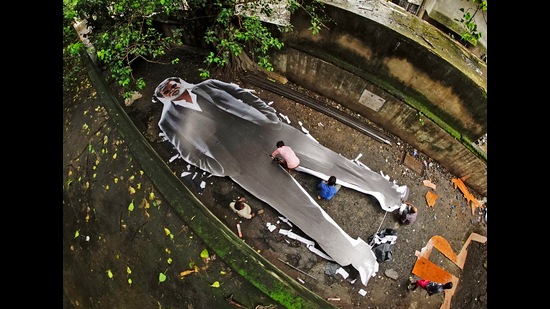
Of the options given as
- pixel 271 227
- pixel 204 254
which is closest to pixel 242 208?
pixel 271 227

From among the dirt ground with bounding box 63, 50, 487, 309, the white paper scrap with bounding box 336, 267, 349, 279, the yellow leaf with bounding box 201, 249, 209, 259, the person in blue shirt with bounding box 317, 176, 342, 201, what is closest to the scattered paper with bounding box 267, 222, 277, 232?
the dirt ground with bounding box 63, 50, 487, 309

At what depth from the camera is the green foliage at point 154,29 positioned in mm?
5401

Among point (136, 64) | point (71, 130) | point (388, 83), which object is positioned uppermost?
point (388, 83)

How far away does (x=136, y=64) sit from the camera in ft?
26.7

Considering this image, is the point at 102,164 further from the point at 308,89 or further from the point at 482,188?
the point at 482,188

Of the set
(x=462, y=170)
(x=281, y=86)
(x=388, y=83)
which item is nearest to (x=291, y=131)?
(x=281, y=86)

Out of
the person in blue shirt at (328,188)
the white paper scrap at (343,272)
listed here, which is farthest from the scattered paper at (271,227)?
the white paper scrap at (343,272)

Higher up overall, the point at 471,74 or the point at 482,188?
the point at 471,74

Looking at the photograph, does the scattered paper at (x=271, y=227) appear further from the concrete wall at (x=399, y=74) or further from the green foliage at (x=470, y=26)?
the green foliage at (x=470, y=26)

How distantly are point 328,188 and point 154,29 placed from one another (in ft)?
15.2

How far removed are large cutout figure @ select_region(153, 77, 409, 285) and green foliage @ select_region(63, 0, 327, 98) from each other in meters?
1.19

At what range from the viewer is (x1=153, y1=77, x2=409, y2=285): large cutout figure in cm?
614

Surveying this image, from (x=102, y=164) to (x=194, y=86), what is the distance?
268 centimetres

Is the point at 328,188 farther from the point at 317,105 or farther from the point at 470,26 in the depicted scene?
the point at 470,26
